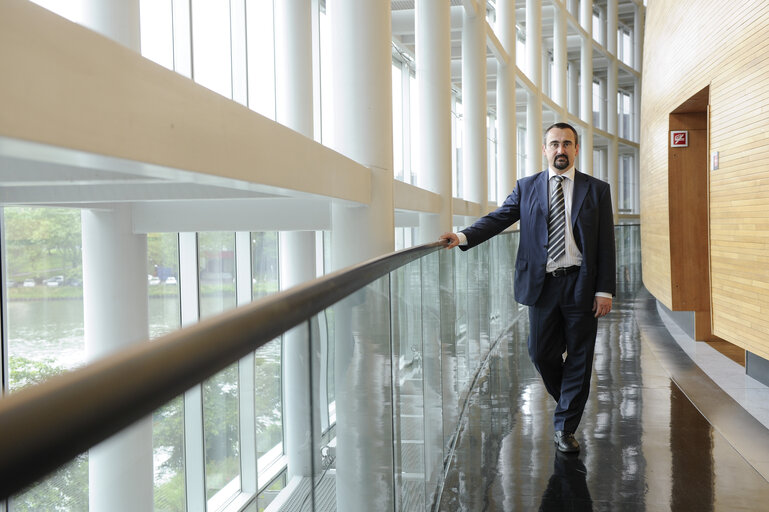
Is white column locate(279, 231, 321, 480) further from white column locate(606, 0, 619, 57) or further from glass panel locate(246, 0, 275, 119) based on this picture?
white column locate(606, 0, 619, 57)

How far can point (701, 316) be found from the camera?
31.7 feet

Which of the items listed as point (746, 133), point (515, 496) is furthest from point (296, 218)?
point (746, 133)

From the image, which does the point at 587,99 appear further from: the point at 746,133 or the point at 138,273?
the point at 138,273

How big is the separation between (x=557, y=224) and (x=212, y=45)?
7057mm

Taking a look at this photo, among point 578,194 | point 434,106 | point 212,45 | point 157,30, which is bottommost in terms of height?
point 578,194

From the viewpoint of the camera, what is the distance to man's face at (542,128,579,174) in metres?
4.44

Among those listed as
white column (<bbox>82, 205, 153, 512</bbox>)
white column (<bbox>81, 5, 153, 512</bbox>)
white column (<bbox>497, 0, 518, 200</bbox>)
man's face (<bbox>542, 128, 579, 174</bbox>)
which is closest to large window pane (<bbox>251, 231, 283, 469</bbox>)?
man's face (<bbox>542, 128, 579, 174</bbox>)

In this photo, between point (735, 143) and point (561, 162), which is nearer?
point (561, 162)

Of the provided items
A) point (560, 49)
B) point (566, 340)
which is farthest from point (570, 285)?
point (560, 49)

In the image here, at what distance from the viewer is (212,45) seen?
400 inches

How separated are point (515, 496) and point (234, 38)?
8646mm

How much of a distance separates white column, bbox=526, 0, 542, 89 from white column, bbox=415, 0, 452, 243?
7.87 m

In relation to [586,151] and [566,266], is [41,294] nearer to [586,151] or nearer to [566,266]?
[566,266]

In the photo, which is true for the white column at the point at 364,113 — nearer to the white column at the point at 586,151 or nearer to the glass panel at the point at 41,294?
the glass panel at the point at 41,294
